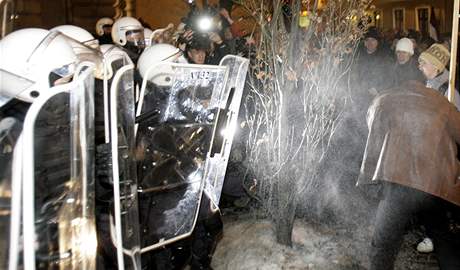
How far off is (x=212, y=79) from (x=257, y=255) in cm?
176

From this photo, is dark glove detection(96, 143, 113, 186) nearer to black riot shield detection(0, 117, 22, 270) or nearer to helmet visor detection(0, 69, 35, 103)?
helmet visor detection(0, 69, 35, 103)

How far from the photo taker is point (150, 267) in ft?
11.8

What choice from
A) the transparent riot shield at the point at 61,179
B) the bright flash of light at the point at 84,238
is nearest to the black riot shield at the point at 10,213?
the transparent riot shield at the point at 61,179

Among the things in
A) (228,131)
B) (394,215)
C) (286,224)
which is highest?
(228,131)

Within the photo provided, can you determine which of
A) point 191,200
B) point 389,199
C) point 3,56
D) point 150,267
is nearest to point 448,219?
point 389,199

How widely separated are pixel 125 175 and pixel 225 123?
4.68 ft

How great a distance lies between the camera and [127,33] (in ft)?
20.8

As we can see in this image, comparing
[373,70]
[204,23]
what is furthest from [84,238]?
[373,70]

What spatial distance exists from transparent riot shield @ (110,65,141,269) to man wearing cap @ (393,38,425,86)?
4.69 m

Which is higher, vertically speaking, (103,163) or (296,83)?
(296,83)

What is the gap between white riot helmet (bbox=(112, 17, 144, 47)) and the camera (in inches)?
249

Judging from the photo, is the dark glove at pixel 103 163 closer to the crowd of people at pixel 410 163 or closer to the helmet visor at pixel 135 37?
the crowd of people at pixel 410 163

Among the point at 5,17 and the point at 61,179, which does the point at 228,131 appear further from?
the point at 5,17

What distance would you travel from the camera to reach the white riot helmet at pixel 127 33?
6.32 metres
